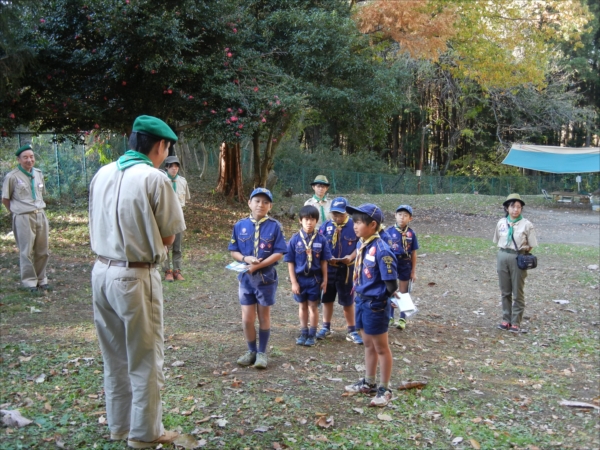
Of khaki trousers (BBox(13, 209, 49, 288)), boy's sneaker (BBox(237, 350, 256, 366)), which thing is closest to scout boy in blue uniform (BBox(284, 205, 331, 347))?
boy's sneaker (BBox(237, 350, 256, 366))

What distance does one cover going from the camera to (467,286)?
11.0 metres

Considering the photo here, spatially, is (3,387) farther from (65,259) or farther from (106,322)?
(65,259)

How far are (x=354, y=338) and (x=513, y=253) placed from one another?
2697mm

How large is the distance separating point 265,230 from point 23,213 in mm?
4537

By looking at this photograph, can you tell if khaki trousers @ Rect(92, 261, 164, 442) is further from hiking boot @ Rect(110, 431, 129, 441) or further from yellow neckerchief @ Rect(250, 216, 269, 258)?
yellow neckerchief @ Rect(250, 216, 269, 258)

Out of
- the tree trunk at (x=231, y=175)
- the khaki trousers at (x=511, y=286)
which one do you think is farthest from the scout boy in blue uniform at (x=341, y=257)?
the tree trunk at (x=231, y=175)

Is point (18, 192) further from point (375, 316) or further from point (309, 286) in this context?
point (375, 316)

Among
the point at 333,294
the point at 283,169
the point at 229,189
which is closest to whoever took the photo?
the point at 333,294

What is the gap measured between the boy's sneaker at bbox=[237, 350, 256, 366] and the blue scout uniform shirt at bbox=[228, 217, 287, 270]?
0.93m

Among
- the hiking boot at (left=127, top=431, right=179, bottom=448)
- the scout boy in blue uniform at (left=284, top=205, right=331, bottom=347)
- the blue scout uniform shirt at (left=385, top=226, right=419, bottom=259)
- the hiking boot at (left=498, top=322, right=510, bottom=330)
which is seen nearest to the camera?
the hiking boot at (left=127, top=431, right=179, bottom=448)

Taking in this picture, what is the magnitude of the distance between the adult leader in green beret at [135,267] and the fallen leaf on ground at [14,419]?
0.85 m

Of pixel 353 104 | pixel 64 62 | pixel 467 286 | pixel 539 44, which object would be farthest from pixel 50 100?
pixel 539 44

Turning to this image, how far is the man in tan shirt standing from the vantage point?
8344 mm

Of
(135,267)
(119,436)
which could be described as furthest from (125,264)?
(119,436)
